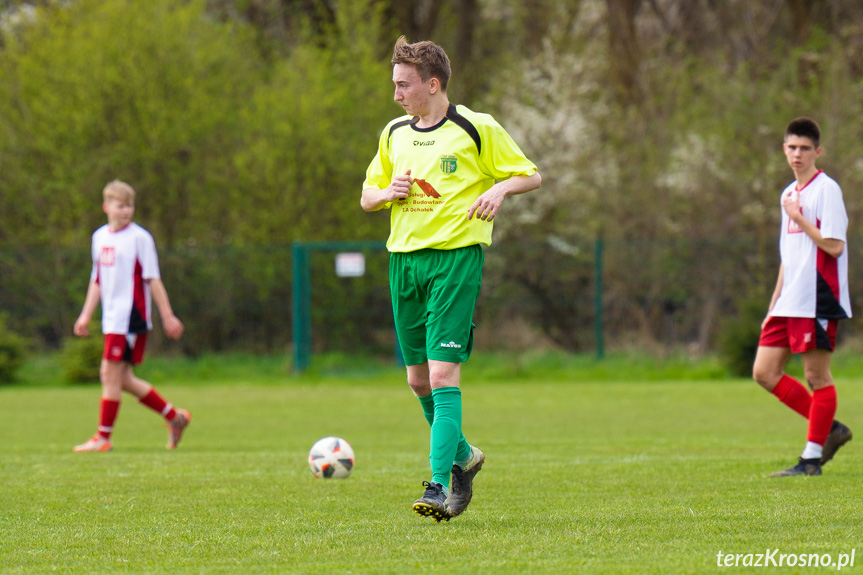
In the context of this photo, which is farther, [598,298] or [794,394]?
[598,298]

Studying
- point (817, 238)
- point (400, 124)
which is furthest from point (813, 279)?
point (400, 124)

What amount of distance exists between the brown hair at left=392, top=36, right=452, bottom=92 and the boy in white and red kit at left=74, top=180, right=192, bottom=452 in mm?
4680

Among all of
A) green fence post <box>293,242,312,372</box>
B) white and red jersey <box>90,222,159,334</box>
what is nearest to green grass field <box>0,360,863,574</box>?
white and red jersey <box>90,222,159,334</box>

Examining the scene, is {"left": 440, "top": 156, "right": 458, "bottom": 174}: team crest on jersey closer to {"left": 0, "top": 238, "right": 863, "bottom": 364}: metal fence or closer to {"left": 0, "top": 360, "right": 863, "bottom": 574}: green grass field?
{"left": 0, "top": 360, "right": 863, "bottom": 574}: green grass field

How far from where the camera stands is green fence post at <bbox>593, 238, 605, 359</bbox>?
65.0 feet

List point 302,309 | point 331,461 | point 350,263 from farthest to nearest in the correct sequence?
point 302,309 → point 350,263 → point 331,461

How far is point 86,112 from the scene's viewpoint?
21.6m

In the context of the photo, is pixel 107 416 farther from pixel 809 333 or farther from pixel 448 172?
pixel 809 333

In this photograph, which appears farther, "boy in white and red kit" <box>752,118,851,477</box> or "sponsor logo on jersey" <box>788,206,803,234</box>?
→ "sponsor logo on jersey" <box>788,206,803,234</box>

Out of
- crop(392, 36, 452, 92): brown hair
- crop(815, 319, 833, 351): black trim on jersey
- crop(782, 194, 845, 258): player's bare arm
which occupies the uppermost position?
crop(392, 36, 452, 92): brown hair

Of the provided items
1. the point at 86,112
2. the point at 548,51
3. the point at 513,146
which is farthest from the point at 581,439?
the point at 548,51

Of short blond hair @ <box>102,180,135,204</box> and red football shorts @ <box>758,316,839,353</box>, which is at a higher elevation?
short blond hair @ <box>102,180,135,204</box>

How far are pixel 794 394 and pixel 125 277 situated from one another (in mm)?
5437

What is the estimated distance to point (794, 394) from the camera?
7422 mm
